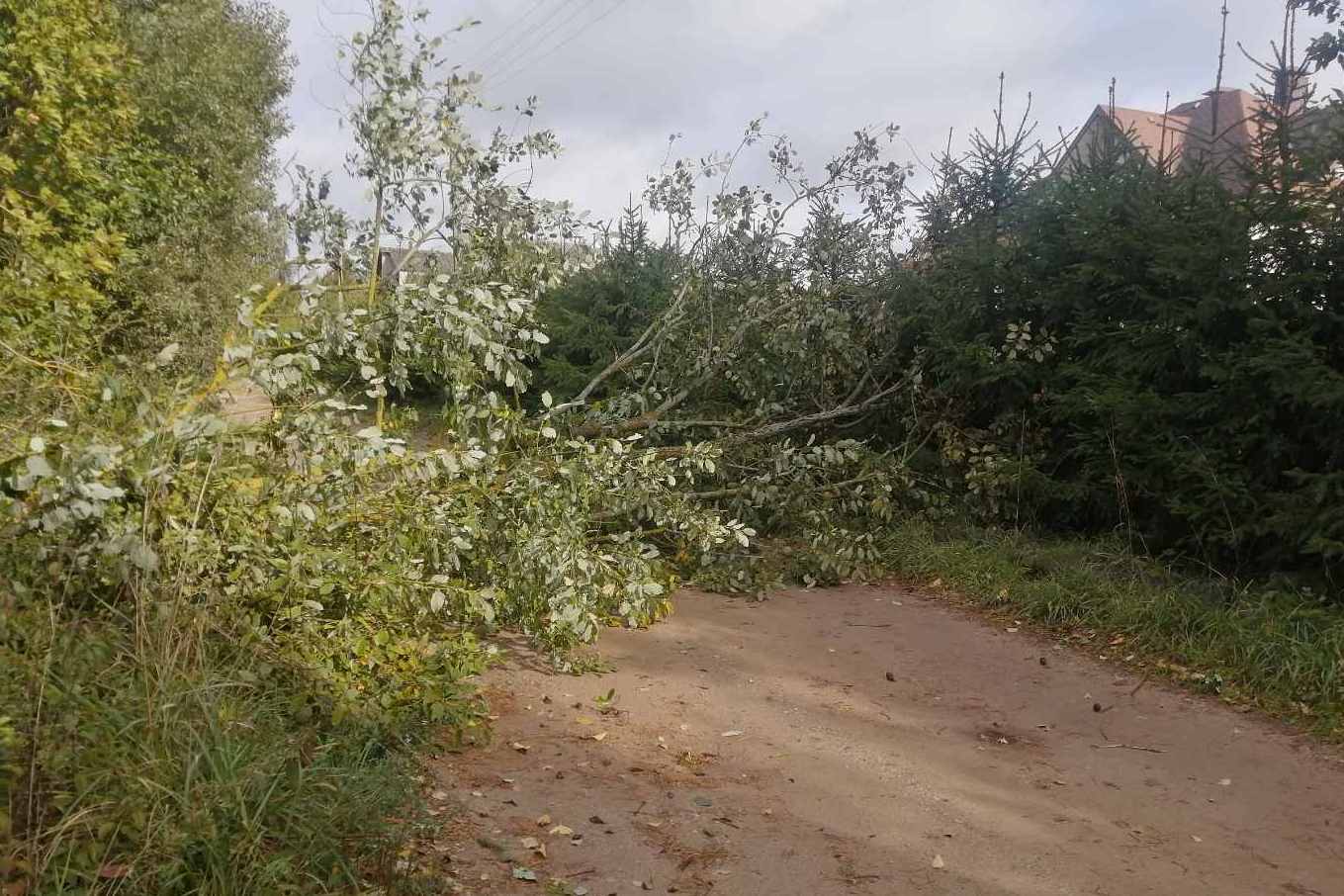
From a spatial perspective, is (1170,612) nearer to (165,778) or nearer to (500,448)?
(500,448)

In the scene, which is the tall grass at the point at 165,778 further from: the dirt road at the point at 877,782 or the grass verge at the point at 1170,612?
the grass verge at the point at 1170,612

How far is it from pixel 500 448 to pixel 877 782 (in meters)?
3.36

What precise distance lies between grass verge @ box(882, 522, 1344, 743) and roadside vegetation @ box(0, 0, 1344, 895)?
0.03 m

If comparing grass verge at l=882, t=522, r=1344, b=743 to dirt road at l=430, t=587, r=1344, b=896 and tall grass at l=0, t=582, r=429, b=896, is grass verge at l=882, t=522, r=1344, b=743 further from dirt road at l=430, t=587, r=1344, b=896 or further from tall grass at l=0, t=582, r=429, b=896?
tall grass at l=0, t=582, r=429, b=896

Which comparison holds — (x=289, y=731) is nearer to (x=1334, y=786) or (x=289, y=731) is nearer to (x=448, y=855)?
(x=448, y=855)

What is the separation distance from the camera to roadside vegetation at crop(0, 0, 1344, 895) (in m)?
3.15

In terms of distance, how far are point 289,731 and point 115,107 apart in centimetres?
738

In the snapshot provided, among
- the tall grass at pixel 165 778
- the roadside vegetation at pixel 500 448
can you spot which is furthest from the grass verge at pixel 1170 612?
the tall grass at pixel 165 778

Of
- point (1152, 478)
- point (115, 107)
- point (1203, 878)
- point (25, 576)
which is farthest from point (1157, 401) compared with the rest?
point (115, 107)

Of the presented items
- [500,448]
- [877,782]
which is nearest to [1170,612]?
[877,782]

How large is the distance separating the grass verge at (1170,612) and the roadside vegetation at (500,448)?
0.09 ft

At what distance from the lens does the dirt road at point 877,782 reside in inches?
135

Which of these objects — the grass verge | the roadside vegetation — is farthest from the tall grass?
the grass verge

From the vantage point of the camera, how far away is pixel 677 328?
9406 millimetres
